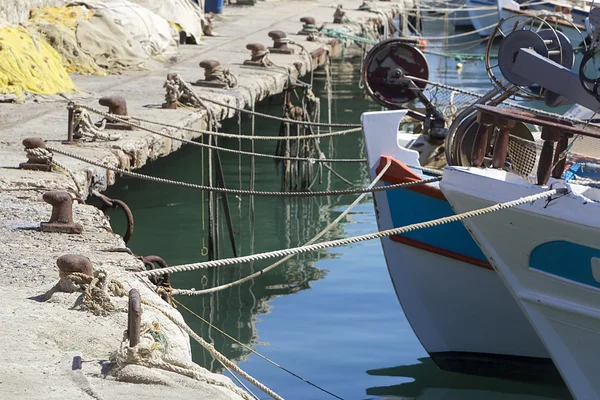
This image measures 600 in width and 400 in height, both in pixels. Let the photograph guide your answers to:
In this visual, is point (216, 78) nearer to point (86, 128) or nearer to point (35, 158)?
point (86, 128)

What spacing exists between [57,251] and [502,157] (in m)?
2.67

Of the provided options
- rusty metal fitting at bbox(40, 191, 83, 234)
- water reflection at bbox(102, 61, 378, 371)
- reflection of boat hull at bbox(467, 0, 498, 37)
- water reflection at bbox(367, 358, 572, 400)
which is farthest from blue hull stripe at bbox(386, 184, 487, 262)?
reflection of boat hull at bbox(467, 0, 498, 37)

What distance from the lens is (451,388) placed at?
8000 mm

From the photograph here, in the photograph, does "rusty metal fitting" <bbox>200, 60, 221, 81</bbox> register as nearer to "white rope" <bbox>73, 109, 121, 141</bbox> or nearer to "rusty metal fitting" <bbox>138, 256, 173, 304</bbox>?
"white rope" <bbox>73, 109, 121, 141</bbox>

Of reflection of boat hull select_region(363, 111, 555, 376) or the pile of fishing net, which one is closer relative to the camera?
reflection of boat hull select_region(363, 111, 555, 376)

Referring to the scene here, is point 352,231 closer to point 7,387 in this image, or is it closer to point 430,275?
point 430,275

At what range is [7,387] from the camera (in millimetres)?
4023

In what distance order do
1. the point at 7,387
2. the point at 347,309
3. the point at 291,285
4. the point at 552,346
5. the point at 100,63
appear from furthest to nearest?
the point at 100,63 → the point at 291,285 → the point at 347,309 → the point at 552,346 → the point at 7,387

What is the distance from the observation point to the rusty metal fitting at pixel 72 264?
197 inches

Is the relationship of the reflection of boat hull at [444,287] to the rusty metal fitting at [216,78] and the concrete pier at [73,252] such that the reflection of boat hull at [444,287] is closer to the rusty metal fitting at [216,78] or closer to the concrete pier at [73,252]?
the concrete pier at [73,252]

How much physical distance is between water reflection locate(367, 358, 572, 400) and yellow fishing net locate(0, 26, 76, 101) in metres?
5.48

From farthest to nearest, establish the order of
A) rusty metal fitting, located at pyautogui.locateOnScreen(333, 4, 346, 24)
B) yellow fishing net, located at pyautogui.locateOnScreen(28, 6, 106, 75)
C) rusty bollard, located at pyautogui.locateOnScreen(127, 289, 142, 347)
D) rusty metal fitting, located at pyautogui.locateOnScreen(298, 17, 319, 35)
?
rusty metal fitting, located at pyautogui.locateOnScreen(333, 4, 346, 24), rusty metal fitting, located at pyautogui.locateOnScreen(298, 17, 319, 35), yellow fishing net, located at pyautogui.locateOnScreen(28, 6, 106, 75), rusty bollard, located at pyautogui.locateOnScreen(127, 289, 142, 347)

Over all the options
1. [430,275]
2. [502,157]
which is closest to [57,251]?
[502,157]

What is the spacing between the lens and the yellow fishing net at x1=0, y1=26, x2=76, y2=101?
1152 centimetres
